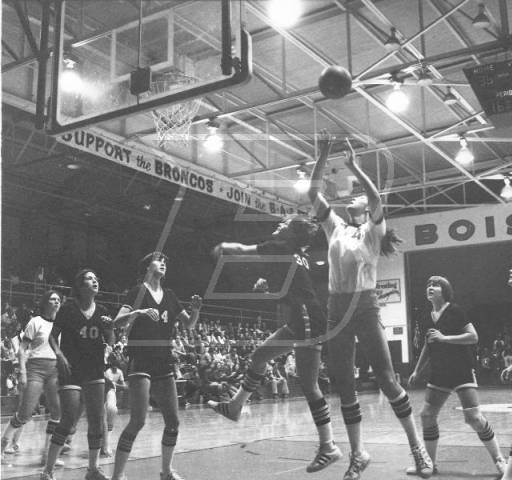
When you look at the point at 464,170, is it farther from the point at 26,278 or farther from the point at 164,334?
the point at 164,334

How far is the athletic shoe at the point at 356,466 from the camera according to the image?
4570 mm

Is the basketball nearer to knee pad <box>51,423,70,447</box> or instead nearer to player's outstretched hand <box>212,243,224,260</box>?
player's outstretched hand <box>212,243,224,260</box>

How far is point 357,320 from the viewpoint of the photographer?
185 inches

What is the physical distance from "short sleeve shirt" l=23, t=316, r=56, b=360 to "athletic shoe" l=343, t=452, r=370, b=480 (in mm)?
3422

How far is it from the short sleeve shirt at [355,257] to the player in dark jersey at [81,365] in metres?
2.01

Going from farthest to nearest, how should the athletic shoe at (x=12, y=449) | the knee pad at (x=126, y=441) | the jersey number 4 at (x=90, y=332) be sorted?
the athletic shoe at (x=12, y=449), the jersey number 4 at (x=90, y=332), the knee pad at (x=126, y=441)

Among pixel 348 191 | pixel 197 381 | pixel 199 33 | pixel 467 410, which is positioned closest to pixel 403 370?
pixel 348 191

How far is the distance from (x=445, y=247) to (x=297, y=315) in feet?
62.8

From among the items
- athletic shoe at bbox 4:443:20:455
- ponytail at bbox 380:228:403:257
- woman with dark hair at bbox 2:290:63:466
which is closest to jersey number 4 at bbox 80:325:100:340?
woman with dark hair at bbox 2:290:63:466

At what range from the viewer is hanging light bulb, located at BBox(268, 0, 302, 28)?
37.0ft

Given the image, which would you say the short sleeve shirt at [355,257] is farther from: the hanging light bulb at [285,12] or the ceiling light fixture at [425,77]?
the ceiling light fixture at [425,77]

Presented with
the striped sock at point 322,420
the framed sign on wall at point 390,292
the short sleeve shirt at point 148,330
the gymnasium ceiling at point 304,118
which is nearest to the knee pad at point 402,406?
the striped sock at point 322,420

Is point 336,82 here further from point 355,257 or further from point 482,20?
point 482,20

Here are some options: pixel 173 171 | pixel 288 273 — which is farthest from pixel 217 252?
pixel 173 171
